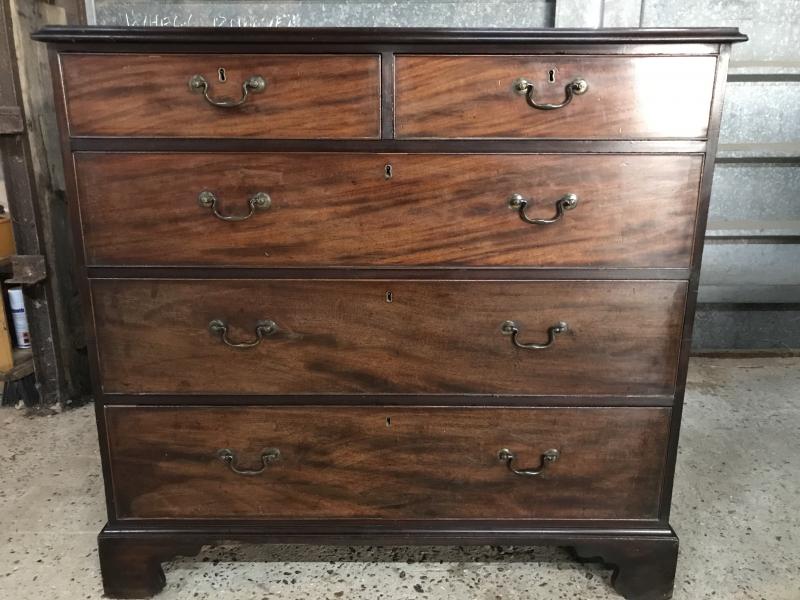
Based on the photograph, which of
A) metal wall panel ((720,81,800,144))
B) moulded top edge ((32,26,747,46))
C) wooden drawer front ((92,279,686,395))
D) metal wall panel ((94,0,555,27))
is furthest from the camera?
metal wall panel ((720,81,800,144))

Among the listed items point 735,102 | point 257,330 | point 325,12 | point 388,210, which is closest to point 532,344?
point 388,210

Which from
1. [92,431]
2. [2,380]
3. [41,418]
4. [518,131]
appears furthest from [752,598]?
[2,380]

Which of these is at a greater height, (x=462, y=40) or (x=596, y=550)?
(x=462, y=40)

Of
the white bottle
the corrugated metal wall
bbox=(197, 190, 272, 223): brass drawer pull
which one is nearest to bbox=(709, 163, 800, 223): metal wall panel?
the corrugated metal wall

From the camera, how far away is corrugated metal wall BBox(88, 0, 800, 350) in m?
1.99

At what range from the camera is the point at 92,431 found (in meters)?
2.10

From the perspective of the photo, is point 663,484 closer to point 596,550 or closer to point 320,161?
point 596,550

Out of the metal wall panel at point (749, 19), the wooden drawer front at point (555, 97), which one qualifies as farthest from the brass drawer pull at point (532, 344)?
the metal wall panel at point (749, 19)

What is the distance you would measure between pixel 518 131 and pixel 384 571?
1.06m

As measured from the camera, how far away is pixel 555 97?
1.16m

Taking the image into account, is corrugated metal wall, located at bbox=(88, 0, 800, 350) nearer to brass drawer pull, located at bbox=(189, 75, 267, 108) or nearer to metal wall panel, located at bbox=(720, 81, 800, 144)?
metal wall panel, located at bbox=(720, 81, 800, 144)

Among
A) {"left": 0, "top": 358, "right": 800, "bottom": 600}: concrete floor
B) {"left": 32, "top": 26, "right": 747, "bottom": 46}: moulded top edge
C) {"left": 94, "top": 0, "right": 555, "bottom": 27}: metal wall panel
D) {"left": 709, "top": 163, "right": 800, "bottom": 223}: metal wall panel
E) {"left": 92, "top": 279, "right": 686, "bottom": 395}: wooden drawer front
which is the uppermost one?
{"left": 94, "top": 0, "right": 555, "bottom": 27}: metal wall panel

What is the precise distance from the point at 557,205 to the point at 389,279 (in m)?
0.36

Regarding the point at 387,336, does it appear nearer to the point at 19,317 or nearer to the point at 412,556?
the point at 412,556
